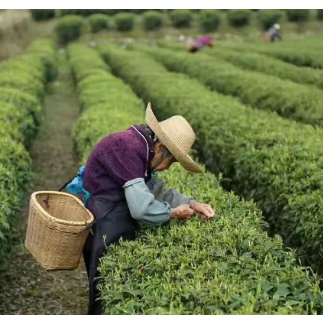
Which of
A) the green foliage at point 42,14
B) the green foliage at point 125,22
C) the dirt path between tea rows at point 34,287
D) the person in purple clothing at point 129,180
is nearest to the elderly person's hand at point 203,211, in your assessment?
the person in purple clothing at point 129,180

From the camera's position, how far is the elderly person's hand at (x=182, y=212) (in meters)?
3.68

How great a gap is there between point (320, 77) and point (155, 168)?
910cm

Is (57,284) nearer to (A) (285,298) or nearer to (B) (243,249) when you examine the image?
(B) (243,249)

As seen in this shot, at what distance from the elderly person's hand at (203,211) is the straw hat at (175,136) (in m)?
0.27

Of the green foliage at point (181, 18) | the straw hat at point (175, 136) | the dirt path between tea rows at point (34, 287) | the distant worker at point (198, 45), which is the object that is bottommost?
the green foliage at point (181, 18)

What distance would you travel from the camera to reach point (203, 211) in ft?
12.4

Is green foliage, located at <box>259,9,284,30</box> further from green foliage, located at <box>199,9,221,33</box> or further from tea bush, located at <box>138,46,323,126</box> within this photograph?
tea bush, located at <box>138,46,323,126</box>

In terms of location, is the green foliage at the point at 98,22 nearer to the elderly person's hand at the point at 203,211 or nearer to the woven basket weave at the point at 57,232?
the woven basket weave at the point at 57,232

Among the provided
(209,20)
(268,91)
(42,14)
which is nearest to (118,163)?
(268,91)

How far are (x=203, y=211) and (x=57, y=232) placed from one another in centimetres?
95

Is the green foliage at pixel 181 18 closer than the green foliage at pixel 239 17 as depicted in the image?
No

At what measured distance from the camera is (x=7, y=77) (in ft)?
38.9

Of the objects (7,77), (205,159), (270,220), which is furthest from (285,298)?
(7,77)

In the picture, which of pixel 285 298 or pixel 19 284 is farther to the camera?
pixel 19 284
